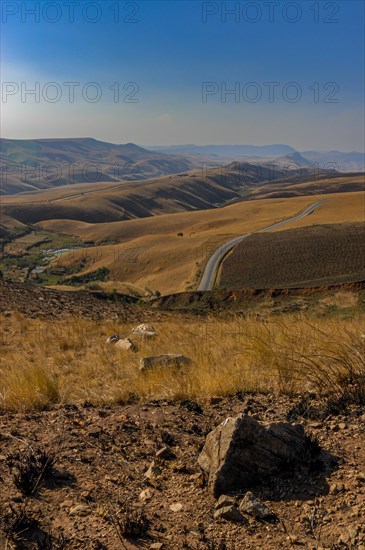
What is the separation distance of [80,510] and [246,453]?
1.14 meters

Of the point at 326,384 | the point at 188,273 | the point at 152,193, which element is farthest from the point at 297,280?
the point at 152,193

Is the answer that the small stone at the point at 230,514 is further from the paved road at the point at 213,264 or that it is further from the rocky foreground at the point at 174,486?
the paved road at the point at 213,264

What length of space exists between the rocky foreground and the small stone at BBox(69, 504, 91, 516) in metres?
0.01

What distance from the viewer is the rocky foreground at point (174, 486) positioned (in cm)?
254

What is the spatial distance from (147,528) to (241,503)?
60cm

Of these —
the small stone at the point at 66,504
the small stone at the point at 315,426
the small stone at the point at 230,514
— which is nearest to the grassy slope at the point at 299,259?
the small stone at the point at 315,426

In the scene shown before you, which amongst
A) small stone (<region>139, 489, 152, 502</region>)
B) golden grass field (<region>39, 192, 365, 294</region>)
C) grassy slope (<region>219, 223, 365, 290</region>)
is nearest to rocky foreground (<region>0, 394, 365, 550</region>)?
small stone (<region>139, 489, 152, 502</region>)

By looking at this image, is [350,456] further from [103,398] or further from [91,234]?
[91,234]

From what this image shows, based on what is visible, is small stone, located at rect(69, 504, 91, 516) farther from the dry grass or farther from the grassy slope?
the grassy slope

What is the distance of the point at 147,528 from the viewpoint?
265cm

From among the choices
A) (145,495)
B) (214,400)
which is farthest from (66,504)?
(214,400)

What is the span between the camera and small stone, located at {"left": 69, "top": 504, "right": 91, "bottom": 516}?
2.76m

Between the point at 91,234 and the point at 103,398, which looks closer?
the point at 103,398

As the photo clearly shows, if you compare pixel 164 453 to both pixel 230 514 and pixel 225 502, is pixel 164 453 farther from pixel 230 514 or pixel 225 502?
pixel 230 514
